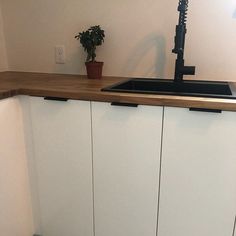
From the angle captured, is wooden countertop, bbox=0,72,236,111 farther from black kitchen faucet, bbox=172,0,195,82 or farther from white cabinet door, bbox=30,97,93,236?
black kitchen faucet, bbox=172,0,195,82

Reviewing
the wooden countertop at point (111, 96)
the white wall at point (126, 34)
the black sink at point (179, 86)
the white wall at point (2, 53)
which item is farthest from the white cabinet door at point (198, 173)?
the white wall at point (2, 53)

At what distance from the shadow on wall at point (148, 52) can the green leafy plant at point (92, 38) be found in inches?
8.4

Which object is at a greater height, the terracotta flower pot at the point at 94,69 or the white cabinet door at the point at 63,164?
the terracotta flower pot at the point at 94,69

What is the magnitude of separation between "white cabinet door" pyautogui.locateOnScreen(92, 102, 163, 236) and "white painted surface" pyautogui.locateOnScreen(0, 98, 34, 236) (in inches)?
15.3

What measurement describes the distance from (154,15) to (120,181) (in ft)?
3.14

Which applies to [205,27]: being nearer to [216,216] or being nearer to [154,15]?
[154,15]

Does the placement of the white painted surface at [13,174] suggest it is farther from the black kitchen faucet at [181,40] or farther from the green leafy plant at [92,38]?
the black kitchen faucet at [181,40]

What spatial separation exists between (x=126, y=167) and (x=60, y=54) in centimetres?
96

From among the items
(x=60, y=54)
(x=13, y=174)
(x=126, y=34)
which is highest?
(x=126, y=34)

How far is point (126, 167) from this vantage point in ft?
3.60

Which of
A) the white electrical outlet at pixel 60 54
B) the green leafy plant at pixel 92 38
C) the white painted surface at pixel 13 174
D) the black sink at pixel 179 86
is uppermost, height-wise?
the green leafy plant at pixel 92 38

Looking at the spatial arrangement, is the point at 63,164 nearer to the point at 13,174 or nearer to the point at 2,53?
the point at 13,174

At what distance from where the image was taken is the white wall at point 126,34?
1341 mm

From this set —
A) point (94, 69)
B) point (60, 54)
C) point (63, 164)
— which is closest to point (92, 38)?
point (94, 69)
